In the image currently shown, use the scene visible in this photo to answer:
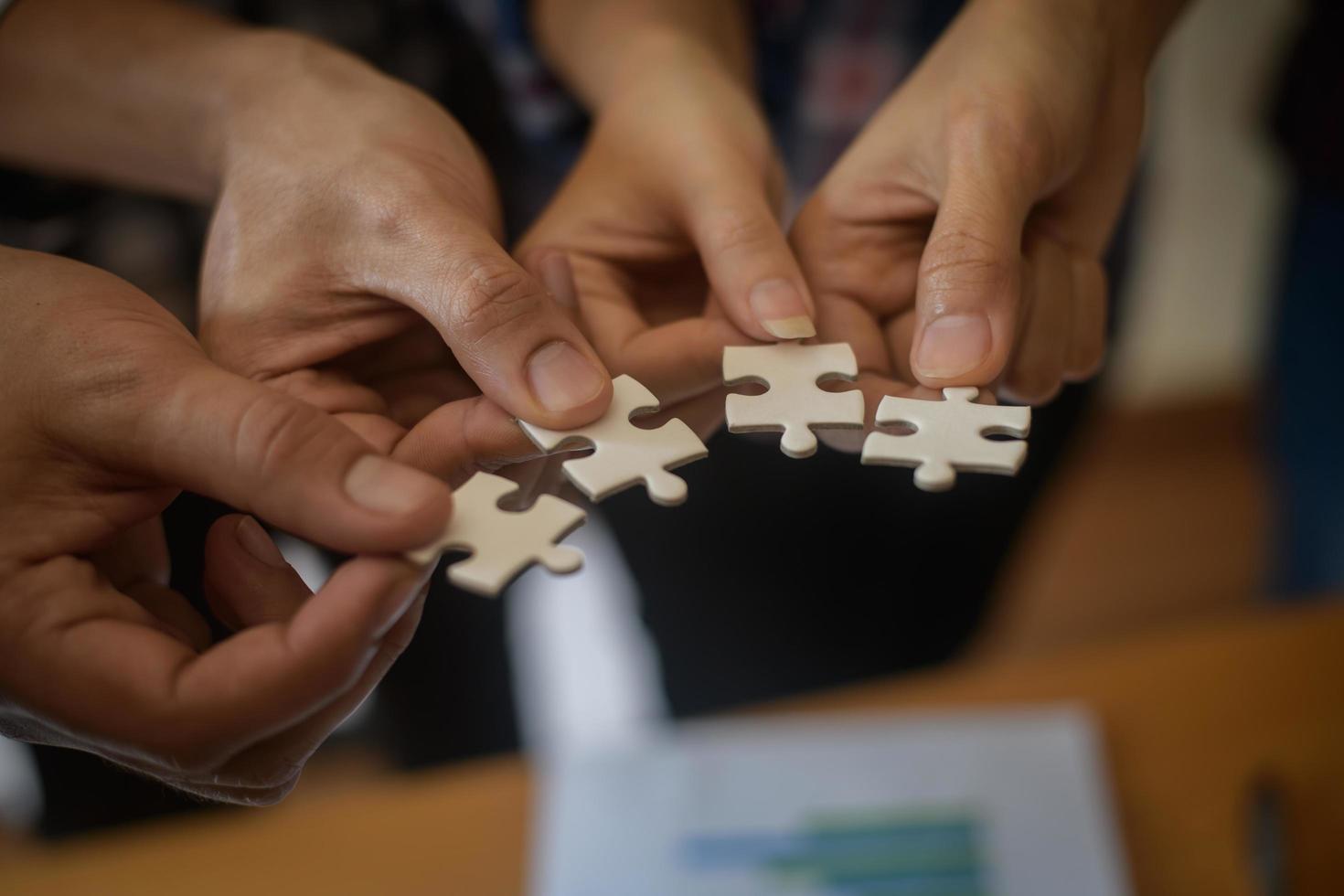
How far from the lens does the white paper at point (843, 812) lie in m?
1.28

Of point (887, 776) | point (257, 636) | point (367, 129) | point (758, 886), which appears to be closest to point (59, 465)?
point (257, 636)

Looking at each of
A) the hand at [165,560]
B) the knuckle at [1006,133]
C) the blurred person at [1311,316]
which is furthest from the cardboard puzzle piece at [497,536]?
the blurred person at [1311,316]

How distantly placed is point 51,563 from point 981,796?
1.12 m

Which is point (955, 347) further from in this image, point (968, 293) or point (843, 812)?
point (843, 812)

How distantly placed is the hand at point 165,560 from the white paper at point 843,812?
0.74 meters

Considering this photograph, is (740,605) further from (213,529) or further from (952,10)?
(213,529)

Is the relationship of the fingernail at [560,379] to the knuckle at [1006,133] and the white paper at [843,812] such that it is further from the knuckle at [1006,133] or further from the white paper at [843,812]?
the white paper at [843,812]

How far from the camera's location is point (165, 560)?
0.66 meters

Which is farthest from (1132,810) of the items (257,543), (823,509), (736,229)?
(257,543)

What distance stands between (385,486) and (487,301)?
18cm

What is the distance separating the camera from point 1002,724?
140 cm

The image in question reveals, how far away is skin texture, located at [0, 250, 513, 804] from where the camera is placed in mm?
590

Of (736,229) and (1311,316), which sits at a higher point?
(1311,316)

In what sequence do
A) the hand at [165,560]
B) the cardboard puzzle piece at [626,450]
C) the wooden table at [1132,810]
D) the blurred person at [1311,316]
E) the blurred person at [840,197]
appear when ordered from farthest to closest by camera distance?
the blurred person at [1311,316] → the wooden table at [1132,810] → the blurred person at [840,197] → the cardboard puzzle piece at [626,450] → the hand at [165,560]
